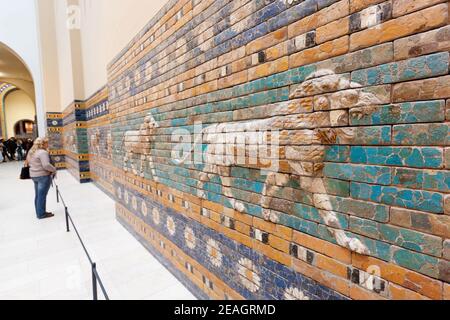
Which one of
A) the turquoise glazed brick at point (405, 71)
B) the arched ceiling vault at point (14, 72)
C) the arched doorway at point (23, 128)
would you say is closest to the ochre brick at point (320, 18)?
the turquoise glazed brick at point (405, 71)

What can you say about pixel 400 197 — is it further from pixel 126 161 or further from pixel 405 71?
pixel 126 161

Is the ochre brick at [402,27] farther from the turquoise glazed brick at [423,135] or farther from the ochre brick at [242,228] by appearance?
the ochre brick at [242,228]

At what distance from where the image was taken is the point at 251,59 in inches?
61.2

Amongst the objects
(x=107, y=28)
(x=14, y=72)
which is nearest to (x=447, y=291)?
(x=107, y=28)

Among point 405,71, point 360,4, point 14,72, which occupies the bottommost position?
point 405,71

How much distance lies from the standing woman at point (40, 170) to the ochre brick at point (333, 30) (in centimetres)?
492

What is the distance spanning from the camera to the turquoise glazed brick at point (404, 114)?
87cm

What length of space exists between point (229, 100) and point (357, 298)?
4.26ft

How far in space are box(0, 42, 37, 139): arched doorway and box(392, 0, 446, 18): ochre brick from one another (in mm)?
23878

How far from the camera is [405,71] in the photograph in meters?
0.92

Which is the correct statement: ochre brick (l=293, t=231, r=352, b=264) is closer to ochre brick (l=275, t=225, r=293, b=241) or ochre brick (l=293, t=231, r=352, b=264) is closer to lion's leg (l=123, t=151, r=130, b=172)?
ochre brick (l=275, t=225, r=293, b=241)

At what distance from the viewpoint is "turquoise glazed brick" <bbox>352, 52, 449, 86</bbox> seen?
2.78 feet

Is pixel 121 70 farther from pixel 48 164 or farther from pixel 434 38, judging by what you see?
pixel 434 38

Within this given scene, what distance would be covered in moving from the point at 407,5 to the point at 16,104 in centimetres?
3022
